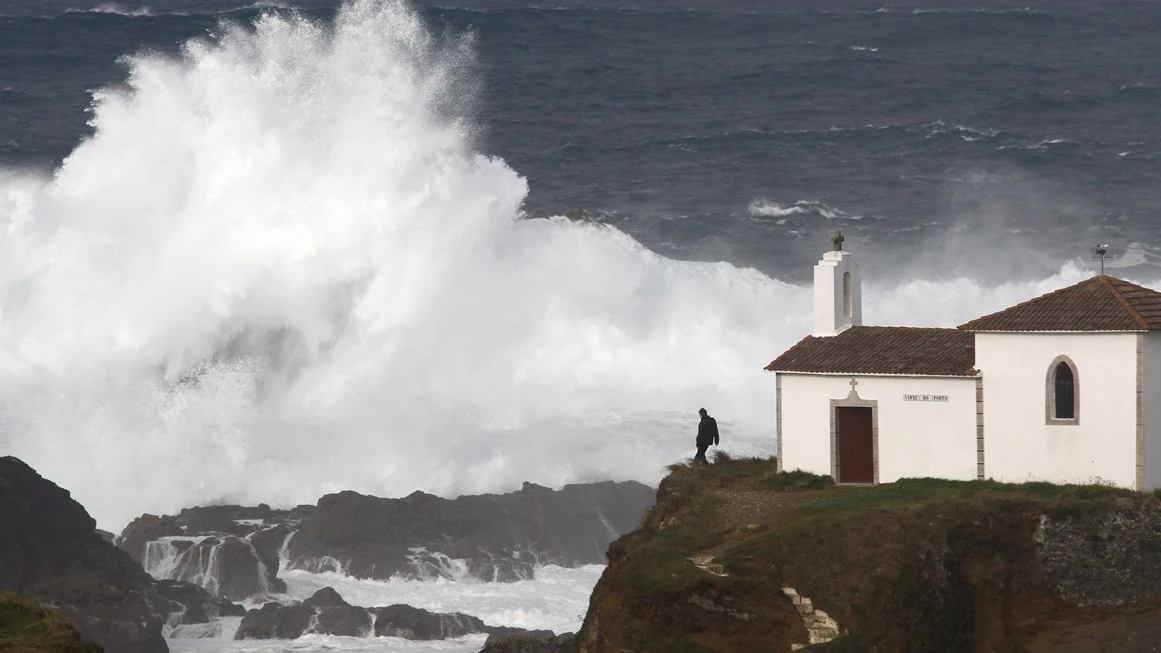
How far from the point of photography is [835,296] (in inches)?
1105

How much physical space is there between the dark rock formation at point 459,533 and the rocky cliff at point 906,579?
8.47m

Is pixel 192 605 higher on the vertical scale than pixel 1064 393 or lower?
lower

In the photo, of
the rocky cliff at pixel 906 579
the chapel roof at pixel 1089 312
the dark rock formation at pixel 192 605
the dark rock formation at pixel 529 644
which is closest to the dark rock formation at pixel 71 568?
the dark rock formation at pixel 192 605

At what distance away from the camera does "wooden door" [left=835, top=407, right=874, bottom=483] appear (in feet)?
85.7

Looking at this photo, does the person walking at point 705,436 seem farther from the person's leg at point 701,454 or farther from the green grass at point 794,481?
the green grass at point 794,481

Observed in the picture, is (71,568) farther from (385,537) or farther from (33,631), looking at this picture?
(33,631)

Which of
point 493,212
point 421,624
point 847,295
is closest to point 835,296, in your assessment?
point 847,295

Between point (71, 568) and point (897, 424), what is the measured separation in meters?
12.7

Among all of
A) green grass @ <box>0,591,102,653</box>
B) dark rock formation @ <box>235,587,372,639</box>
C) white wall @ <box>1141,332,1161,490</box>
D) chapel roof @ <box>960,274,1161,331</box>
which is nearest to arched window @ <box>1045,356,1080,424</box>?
chapel roof @ <box>960,274,1161,331</box>

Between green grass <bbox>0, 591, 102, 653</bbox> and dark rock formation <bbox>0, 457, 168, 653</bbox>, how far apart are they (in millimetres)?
9988

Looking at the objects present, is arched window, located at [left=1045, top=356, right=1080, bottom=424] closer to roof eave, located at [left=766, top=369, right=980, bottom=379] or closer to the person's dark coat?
roof eave, located at [left=766, top=369, right=980, bottom=379]

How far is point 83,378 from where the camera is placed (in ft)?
138

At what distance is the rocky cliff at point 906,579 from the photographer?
2202 cm

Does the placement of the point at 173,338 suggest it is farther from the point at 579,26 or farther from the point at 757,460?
the point at 579,26
